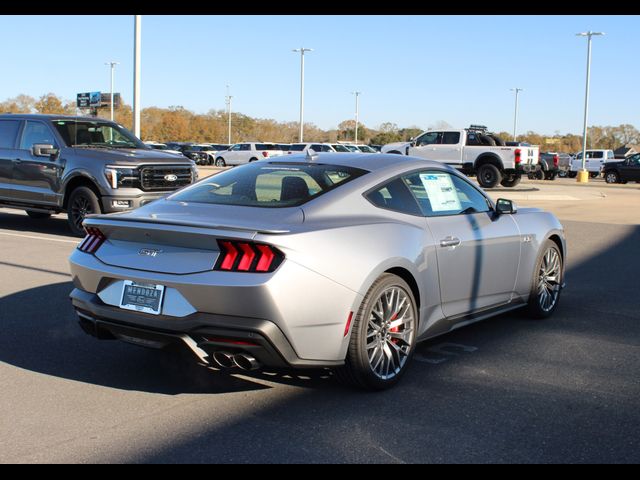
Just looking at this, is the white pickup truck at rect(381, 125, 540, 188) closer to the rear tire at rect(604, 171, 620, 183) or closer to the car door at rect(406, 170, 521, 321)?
the rear tire at rect(604, 171, 620, 183)

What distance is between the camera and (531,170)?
2761 cm

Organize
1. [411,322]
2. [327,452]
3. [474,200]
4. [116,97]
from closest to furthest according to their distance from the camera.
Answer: [327,452]
[411,322]
[474,200]
[116,97]

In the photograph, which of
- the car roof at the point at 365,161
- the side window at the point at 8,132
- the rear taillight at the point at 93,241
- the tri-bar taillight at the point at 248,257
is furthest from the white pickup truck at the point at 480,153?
the tri-bar taillight at the point at 248,257

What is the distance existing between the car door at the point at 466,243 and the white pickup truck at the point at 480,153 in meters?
21.5

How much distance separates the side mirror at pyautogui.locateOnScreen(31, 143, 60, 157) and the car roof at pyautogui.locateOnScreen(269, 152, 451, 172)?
762cm

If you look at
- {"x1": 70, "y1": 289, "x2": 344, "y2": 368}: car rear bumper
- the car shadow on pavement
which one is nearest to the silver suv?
the car shadow on pavement

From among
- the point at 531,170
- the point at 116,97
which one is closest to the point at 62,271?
the point at 531,170

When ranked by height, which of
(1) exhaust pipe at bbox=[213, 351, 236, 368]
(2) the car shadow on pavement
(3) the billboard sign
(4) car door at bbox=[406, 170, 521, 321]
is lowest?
(2) the car shadow on pavement

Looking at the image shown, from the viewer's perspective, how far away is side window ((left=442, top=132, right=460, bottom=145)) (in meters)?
28.5

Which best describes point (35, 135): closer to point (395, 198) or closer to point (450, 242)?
point (395, 198)

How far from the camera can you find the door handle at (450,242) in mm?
5453

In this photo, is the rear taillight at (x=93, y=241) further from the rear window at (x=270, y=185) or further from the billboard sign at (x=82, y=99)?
the billboard sign at (x=82, y=99)
